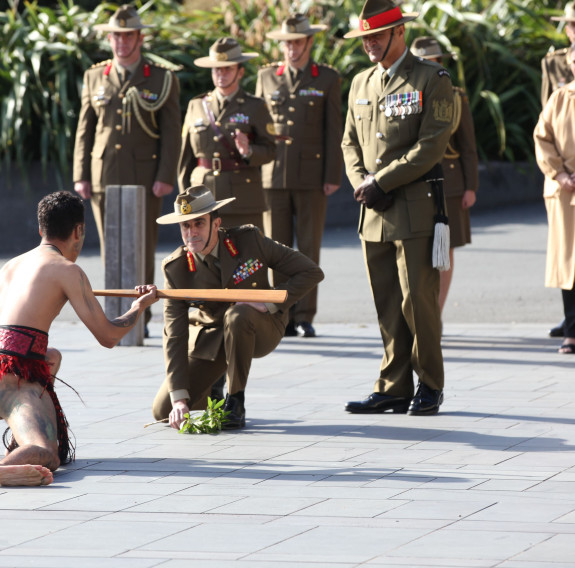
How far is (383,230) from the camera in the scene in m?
7.11

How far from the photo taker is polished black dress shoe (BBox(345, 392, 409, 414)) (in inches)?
280

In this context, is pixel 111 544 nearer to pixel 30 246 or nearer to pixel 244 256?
pixel 244 256

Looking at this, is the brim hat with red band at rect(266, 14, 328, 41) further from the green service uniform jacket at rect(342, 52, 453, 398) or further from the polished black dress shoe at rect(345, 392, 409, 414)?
the polished black dress shoe at rect(345, 392, 409, 414)

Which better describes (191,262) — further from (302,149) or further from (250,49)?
(250,49)

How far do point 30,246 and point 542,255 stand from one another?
555cm

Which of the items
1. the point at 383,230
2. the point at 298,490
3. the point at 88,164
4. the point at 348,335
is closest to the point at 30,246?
the point at 88,164

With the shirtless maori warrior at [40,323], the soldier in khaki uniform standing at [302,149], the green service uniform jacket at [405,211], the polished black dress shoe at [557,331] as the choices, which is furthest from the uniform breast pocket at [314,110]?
the shirtless maori warrior at [40,323]

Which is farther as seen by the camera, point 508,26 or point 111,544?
point 508,26

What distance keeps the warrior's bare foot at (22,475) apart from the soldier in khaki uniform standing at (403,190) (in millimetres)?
2071

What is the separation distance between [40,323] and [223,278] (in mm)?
1124

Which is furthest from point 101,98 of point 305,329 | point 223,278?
point 223,278

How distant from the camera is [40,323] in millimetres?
5941

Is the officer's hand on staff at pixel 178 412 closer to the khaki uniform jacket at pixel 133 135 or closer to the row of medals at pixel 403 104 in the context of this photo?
the row of medals at pixel 403 104

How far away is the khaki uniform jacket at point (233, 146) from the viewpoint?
9.27 metres
